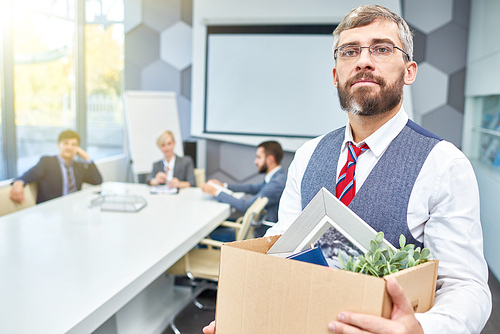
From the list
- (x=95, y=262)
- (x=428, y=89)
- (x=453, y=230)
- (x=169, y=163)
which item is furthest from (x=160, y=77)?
(x=453, y=230)

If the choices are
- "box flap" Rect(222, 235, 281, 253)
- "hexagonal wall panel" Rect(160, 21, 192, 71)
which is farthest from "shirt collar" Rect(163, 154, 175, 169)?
"box flap" Rect(222, 235, 281, 253)

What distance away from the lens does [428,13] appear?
188 inches

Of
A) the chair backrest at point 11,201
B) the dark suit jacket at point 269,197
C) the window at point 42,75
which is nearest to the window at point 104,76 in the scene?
the window at point 42,75

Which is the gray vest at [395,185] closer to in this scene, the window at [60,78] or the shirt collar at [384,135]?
the shirt collar at [384,135]

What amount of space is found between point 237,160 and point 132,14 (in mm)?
2424

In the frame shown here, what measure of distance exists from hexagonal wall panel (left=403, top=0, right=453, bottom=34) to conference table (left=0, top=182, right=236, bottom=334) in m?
3.34

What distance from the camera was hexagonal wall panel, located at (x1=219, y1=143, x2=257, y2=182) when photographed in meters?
5.45

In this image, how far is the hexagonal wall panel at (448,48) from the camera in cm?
477

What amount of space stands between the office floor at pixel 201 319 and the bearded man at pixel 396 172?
1913 millimetres

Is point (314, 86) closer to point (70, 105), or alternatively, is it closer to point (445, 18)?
point (445, 18)

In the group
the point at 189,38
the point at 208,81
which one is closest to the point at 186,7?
the point at 189,38

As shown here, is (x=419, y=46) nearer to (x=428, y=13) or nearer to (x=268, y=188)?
(x=428, y=13)

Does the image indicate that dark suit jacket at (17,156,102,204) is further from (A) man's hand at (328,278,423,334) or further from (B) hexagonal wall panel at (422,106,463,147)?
(B) hexagonal wall panel at (422,106,463,147)

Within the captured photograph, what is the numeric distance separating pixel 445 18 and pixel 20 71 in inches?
182
